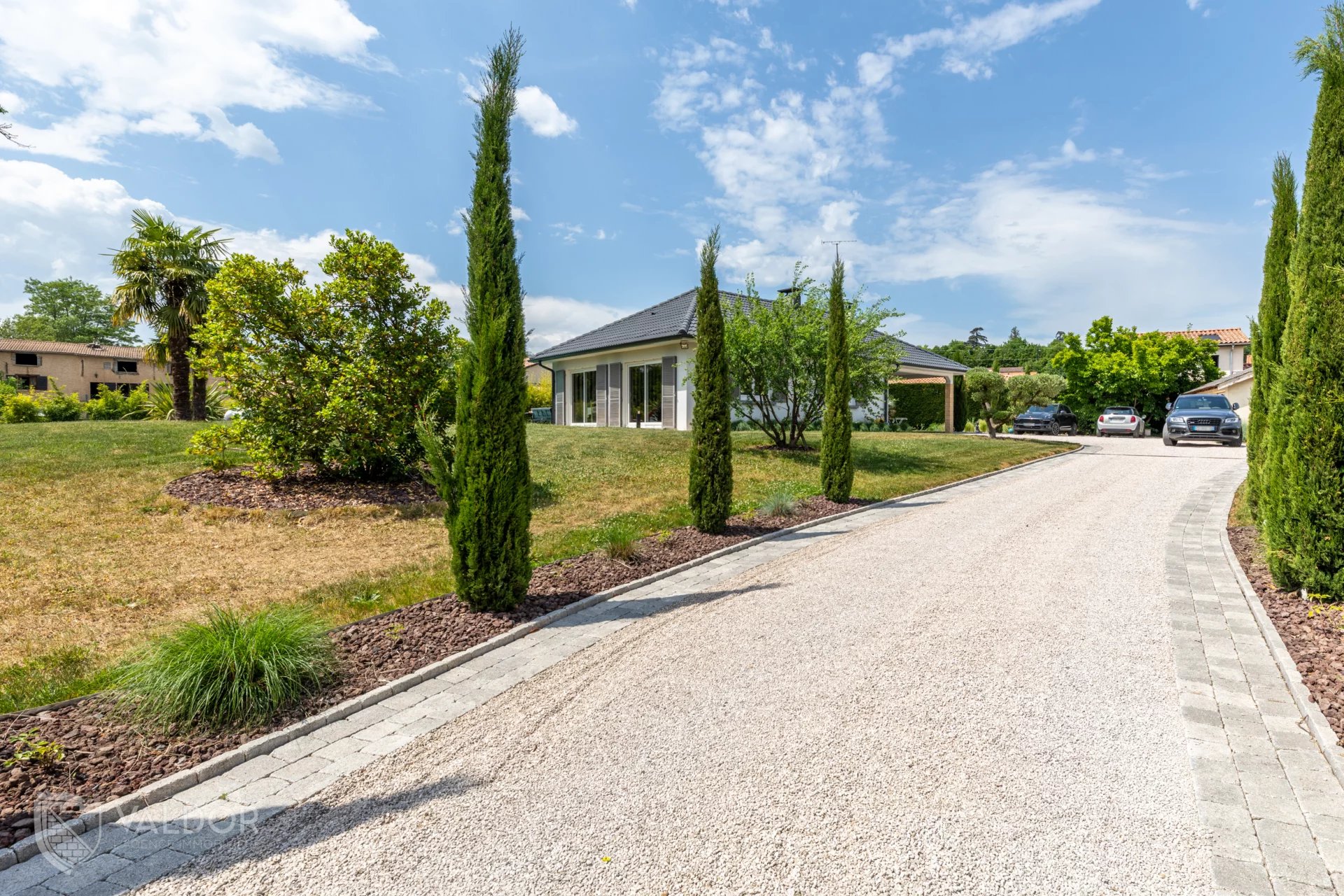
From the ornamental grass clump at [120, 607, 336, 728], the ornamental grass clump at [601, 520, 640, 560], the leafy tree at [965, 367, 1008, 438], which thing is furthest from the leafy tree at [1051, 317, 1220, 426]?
the ornamental grass clump at [120, 607, 336, 728]

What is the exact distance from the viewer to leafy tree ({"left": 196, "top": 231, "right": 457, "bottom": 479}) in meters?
9.67

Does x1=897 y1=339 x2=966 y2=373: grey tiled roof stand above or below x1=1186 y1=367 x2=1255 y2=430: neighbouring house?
above

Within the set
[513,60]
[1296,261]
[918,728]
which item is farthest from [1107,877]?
[513,60]

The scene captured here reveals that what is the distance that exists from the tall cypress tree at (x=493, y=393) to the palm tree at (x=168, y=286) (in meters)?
17.5

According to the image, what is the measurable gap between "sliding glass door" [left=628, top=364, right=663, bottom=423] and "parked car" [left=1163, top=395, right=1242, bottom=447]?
A: 1524cm

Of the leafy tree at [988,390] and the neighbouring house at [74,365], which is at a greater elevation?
the neighbouring house at [74,365]

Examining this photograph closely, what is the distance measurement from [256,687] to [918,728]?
3523 millimetres

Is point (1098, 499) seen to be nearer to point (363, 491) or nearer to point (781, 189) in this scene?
point (781, 189)

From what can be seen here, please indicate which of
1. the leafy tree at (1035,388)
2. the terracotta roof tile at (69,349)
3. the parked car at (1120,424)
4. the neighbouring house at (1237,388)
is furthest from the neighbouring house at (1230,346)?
the terracotta roof tile at (69,349)

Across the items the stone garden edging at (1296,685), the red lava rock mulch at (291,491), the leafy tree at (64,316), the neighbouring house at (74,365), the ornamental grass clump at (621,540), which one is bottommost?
the stone garden edging at (1296,685)

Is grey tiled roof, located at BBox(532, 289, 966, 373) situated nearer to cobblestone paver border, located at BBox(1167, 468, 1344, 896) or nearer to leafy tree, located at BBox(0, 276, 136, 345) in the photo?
cobblestone paver border, located at BBox(1167, 468, 1344, 896)

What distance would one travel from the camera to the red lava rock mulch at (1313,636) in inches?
147

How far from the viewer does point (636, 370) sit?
21.4 meters

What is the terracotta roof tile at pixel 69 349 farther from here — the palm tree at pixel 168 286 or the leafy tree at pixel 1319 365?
the leafy tree at pixel 1319 365
